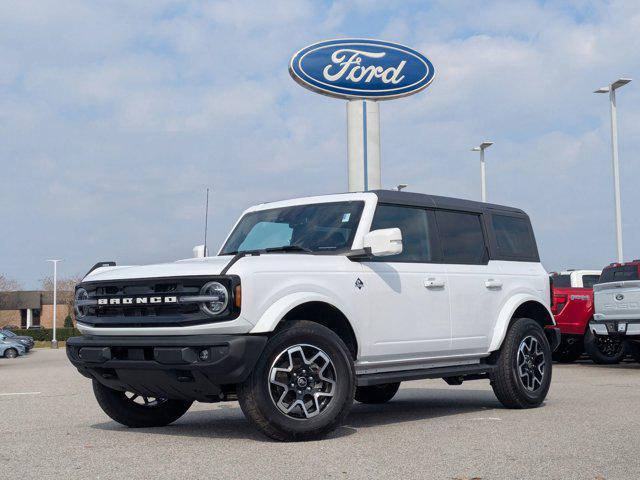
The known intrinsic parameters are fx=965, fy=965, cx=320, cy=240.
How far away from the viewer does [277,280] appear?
7164 millimetres

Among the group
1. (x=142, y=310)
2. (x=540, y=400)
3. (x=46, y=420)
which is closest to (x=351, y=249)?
(x=142, y=310)

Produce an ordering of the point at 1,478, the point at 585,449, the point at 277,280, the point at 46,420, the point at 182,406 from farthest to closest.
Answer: the point at 46,420
the point at 182,406
the point at 277,280
the point at 585,449
the point at 1,478

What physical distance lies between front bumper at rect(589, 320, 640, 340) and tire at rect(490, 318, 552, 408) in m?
6.33

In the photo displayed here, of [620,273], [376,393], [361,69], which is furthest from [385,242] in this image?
[361,69]

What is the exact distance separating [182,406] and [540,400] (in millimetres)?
3545

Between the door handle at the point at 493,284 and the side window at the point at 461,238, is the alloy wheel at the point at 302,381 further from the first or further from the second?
the door handle at the point at 493,284

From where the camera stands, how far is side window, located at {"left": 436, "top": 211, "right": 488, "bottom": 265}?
9.08 m

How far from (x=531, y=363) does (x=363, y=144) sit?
A: 16.3 m

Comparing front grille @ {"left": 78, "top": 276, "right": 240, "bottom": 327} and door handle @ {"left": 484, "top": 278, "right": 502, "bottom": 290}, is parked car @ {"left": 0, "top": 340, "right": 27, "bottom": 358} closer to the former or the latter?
door handle @ {"left": 484, "top": 278, "right": 502, "bottom": 290}

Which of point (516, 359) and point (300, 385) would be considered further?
point (516, 359)

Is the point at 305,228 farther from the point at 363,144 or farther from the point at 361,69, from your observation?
the point at 363,144

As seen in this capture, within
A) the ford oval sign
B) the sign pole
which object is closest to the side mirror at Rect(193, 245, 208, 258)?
the ford oval sign

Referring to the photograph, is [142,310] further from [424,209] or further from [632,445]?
[632,445]

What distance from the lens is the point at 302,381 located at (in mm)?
7184
